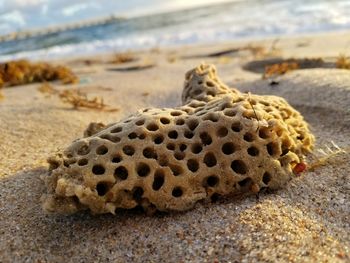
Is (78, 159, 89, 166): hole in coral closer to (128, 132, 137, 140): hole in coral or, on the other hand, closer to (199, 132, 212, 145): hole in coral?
(128, 132, 137, 140): hole in coral

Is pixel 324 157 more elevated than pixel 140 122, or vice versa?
pixel 140 122

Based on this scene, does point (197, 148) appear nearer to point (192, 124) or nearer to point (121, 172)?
point (192, 124)

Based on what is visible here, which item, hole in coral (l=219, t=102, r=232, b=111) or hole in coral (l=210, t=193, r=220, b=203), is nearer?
hole in coral (l=210, t=193, r=220, b=203)

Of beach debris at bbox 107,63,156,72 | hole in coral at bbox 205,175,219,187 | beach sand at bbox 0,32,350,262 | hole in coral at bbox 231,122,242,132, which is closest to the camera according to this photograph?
beach sand at bbox 0,32,350,262

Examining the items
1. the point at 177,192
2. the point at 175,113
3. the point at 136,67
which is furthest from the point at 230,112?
the point at 136,67

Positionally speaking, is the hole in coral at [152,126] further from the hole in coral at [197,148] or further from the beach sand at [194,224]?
the beach sand at [194,224]

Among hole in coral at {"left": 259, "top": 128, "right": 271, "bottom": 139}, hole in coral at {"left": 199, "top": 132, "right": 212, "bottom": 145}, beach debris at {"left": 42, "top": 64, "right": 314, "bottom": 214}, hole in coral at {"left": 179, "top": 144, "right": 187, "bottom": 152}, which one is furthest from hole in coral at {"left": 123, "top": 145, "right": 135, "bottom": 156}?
hole in coral at {"left": 259, "top": 128, "right": 271, "bottom": 139}

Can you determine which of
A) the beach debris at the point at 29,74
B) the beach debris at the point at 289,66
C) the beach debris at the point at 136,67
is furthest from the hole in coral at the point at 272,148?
the beach debris at the point at 136,67
